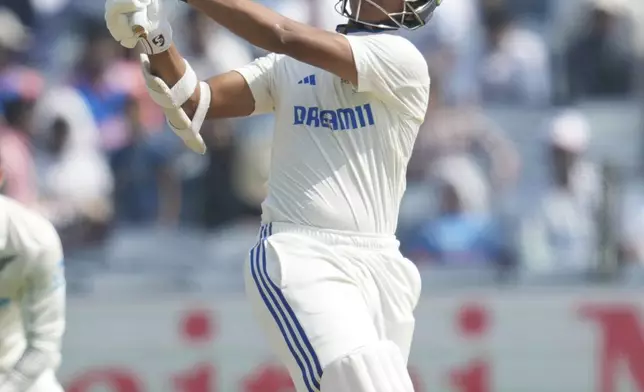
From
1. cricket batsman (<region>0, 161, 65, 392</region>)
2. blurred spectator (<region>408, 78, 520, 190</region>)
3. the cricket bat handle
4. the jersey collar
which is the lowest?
blurred spectator (<region>408, 78, 520, 190</region>)

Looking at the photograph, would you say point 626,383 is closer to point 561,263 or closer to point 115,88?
point 561,263

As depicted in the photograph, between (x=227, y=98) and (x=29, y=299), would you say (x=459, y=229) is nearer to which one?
(x=29, y=299)

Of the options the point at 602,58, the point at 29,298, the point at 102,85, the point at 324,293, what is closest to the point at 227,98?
the point at 324,293

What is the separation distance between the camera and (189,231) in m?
7.83

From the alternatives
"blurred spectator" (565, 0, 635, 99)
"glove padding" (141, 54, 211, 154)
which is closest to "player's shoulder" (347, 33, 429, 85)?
"glove padding" (141, 54, 211, 154)

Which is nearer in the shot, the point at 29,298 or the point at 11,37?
the point at 29,298

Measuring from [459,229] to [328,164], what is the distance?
3.77 metres

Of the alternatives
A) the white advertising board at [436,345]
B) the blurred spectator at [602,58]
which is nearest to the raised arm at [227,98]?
the white advertising board at [436,345]

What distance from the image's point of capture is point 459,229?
785cm

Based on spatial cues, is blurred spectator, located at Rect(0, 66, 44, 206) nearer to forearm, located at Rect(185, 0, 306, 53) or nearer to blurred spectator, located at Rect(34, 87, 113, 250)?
blurred spectator, located at Rect(34, 87, 113, 250)

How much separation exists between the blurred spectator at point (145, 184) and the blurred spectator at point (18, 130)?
0.50 metres

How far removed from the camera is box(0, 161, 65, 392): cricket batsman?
4812 mm

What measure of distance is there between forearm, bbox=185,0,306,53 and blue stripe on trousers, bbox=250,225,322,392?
62 centimetres

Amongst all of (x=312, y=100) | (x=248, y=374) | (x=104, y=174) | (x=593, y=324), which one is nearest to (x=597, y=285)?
(x=593, y=324)
